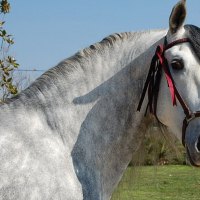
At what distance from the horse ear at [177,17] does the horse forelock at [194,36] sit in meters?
0.09

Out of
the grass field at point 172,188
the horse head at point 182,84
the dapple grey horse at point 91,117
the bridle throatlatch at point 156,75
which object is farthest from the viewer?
the grass field at point 172,188

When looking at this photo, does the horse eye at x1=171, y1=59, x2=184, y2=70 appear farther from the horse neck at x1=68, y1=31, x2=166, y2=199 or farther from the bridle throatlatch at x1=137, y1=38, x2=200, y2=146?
the horse neck at x1=68, y1=31, x2=166, y2=199

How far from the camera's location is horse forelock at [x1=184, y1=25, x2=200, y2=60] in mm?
3191

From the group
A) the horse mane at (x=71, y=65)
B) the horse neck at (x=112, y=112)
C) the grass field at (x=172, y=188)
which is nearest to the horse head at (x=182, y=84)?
the horse neck at (x=112, y=112)

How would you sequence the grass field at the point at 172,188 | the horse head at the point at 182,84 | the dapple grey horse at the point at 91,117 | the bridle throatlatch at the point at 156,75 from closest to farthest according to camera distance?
the dapple grey horse at the point at 91,117 → the horse head at the point at 182,84 → the bridle throatlatch at the point at 156,75 → the grass field at the point at 172,188

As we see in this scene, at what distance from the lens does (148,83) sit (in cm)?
332

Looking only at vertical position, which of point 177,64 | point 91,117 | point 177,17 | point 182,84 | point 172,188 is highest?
point 177,17

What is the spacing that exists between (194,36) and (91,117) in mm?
892

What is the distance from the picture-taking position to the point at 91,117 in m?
3.35

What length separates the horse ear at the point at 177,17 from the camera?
317 centimetres

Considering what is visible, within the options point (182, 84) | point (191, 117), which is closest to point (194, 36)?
point (182, 84)

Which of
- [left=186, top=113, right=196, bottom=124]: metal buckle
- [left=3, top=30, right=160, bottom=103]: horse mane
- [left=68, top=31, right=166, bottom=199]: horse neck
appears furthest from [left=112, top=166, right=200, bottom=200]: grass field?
[left=186, top=113, right=196, bottom=124]: metal buckle

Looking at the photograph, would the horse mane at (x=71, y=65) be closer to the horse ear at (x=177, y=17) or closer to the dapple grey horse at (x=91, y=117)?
the dapple grey horse at (x=91, y=117)

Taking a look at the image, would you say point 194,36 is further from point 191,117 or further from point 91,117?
point 91,117
